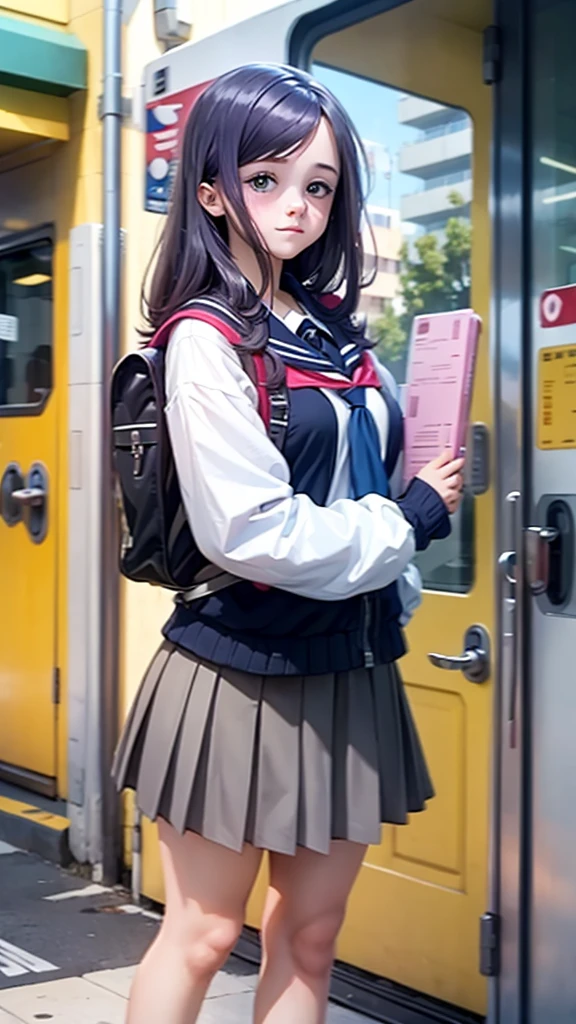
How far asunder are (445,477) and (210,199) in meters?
0.55

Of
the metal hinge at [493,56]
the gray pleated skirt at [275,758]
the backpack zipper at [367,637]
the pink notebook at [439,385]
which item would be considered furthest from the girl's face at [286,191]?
the metal hinge at [493,56]

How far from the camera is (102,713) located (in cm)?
402

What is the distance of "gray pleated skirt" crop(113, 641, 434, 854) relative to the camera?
75.9 inches

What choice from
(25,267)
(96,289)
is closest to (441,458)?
(96,289)

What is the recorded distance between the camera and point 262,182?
6.44 ft

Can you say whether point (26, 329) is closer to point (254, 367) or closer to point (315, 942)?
point (254, 367)

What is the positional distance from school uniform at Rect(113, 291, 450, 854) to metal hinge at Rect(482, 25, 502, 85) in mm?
952

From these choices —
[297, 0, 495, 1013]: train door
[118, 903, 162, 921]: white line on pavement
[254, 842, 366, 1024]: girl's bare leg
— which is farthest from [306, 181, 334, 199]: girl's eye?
[118, 903, 162, 921]: white line on pavement

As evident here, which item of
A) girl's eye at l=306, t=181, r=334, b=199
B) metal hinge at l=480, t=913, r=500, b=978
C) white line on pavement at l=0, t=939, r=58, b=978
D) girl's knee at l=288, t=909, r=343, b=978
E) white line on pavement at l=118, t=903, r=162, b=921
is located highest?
girl's eye at l=306, t=181, r=334, b=199

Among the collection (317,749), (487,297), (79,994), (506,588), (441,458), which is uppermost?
(487,297)

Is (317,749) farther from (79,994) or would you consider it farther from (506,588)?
(79,994)

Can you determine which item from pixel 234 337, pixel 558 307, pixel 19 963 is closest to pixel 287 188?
pixel 234 337

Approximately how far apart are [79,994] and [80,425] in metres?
1.71

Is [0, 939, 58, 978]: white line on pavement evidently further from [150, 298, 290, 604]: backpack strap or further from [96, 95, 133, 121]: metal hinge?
[96, 95, 133, 121]: metal hinge
